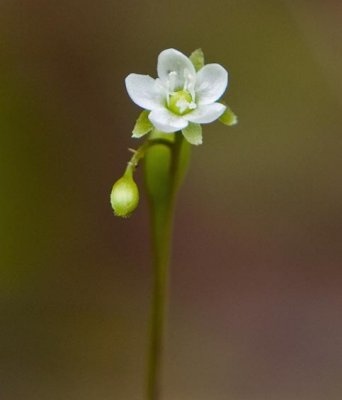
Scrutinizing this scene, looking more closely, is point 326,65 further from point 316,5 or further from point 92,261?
point 92,261

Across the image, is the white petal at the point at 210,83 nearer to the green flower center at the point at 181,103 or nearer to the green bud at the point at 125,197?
the green flower center at the point at 181,103

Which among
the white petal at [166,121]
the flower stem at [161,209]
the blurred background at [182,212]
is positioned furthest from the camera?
the blurred background at [182,212]

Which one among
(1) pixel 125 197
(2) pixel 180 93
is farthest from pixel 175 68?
(1) pixel 125 197

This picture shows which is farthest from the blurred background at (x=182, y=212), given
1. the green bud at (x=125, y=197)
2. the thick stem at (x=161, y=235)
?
the green bud at (x=125, y=197)

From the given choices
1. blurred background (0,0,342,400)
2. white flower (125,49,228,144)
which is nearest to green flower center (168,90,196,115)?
white flower (125,49,228,144)

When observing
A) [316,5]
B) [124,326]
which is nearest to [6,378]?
[124,326]

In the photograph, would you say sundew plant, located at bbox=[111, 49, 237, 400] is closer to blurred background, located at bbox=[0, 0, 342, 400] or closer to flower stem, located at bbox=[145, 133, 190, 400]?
flower stem, located at bbox=[145, 133, 190, 400]

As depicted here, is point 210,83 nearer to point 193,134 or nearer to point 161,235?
point 193,134
